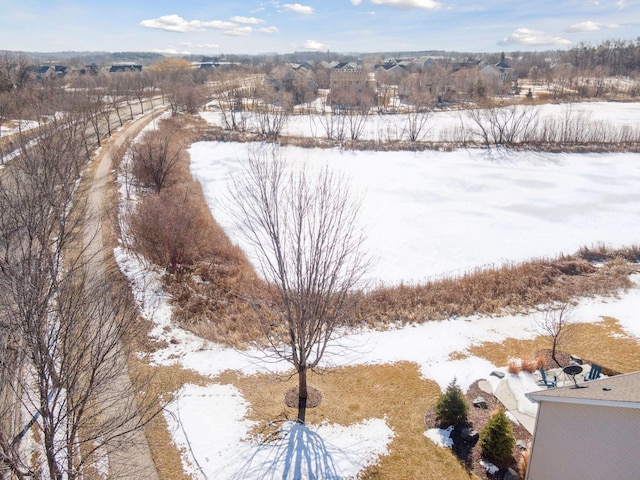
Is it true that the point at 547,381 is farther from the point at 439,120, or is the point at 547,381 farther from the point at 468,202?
the point at 439,120

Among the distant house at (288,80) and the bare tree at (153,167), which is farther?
the distant house at (288,80)

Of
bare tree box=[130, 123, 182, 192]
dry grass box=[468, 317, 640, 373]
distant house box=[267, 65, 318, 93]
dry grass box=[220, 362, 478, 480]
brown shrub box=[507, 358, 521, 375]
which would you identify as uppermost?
distant house box=[267, 65, 318, 93]

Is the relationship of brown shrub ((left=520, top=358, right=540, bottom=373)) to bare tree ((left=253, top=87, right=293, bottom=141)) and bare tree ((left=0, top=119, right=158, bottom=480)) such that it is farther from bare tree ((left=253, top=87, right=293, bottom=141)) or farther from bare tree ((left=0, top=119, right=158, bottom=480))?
bare tree ((left=253, top=87, right=293, bottom=141))

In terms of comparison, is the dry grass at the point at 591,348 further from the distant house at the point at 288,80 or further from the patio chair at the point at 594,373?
the distant house at the point at 288,80

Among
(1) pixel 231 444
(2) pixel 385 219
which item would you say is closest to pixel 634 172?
(2) pixel 385 219

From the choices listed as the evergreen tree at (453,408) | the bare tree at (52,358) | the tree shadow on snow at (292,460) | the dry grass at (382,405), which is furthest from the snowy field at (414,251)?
the bare tree at (52,358)

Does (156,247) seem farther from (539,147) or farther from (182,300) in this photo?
(539,147)

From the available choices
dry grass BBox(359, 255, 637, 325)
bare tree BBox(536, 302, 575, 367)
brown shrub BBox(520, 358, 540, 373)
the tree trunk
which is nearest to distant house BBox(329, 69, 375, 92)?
dry grass BBox(359, 255, 637, 325)
